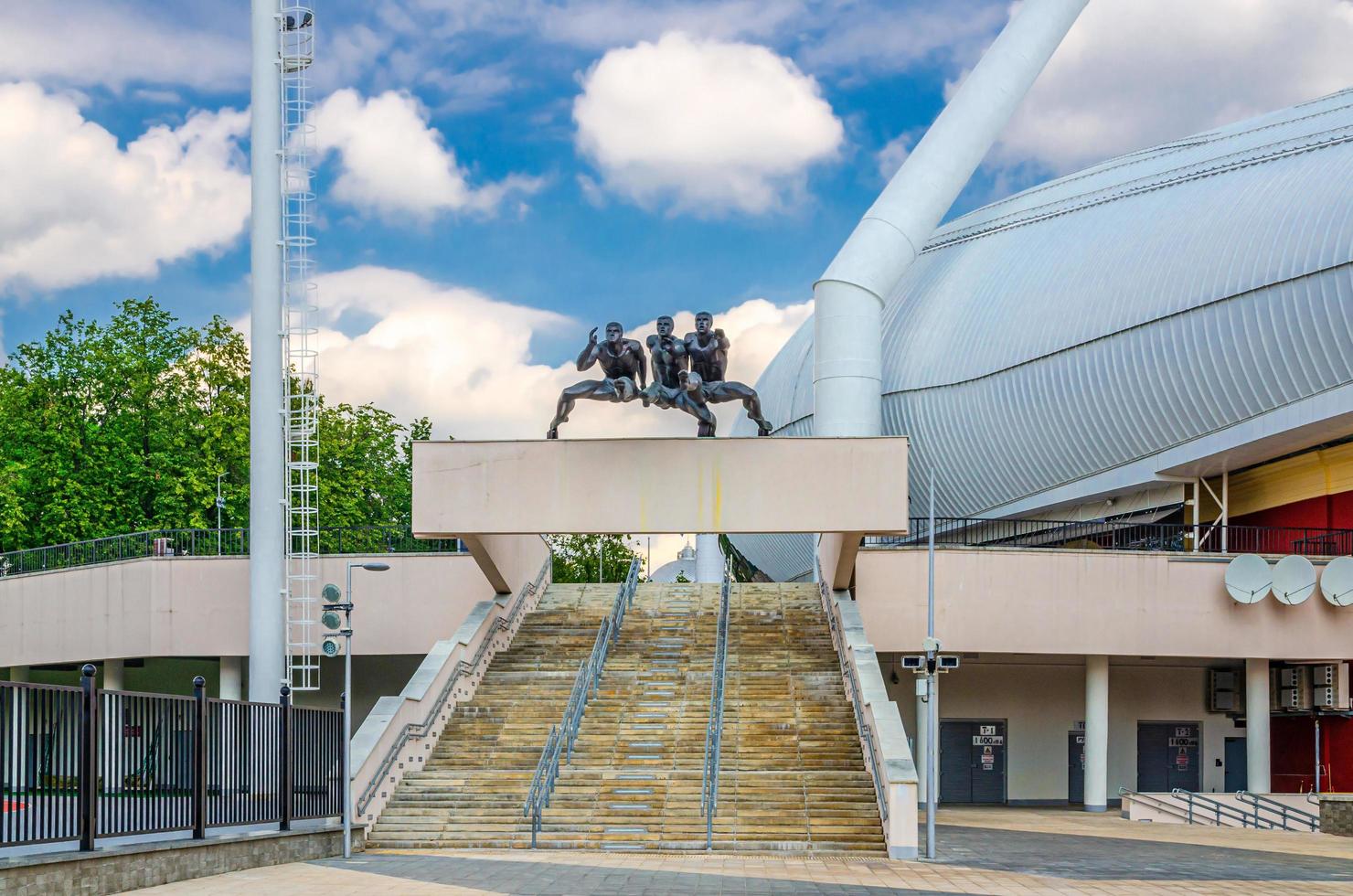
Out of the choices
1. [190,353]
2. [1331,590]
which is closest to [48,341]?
[190,353]

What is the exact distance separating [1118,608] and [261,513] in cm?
1991

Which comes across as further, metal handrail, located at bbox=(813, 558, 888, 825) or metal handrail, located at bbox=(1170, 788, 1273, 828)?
metal handrail, located at bbox=(1170, 788, 1273, 828)

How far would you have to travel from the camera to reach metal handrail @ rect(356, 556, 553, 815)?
26250 millimetres

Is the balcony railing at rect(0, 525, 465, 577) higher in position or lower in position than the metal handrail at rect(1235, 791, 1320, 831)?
higher

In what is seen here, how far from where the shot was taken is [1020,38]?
1820 inches

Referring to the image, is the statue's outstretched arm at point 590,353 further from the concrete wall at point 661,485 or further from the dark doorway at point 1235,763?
the dark doorway at point 1235,763

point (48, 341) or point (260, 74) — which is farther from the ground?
point (260, 74)

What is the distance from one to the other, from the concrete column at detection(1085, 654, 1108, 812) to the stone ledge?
1969cm

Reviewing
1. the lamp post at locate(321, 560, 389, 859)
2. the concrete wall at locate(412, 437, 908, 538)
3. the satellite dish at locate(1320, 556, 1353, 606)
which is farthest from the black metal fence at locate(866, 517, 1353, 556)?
the lamp post at locate(321, 560, 389, 859)

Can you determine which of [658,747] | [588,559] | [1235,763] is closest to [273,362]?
[658,747]

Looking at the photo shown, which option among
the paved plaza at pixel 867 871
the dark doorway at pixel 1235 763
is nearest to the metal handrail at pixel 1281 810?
the paved plaza at pixel 867 871

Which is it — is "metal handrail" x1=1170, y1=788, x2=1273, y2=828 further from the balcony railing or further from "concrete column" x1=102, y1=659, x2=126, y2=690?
"concrete column" x1=102, y1=659, x2=126, y2=690

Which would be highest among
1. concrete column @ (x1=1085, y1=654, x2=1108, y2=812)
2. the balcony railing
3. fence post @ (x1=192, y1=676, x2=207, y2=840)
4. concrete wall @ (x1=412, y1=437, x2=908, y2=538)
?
concrete wall @ (x1=412, y1=437, x2=908, y2=538)

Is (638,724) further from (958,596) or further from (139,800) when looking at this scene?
(139,800)
